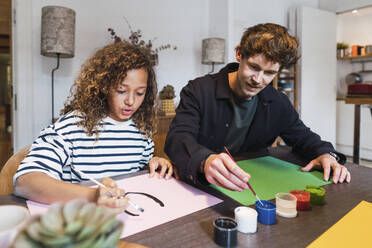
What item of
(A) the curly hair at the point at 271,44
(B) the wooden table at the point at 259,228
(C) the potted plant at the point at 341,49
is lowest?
(B) the wooden table at the point at 259,228

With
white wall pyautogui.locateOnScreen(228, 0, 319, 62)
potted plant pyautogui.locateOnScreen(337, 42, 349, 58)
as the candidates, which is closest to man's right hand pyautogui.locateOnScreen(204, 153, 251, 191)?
white wall pyautogui.locateOnScreen(228, 0, 319, 62)

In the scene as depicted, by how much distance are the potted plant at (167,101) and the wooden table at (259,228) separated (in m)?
2.18

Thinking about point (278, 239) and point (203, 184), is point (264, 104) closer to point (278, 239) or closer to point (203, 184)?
point (203, 184)

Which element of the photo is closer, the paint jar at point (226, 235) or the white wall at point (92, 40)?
the paint jar at point (226, 235)

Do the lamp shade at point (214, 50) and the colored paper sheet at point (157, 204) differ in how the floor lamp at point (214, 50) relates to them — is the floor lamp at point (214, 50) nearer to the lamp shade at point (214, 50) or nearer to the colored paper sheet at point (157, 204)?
the lamp shade at point (214, 50)

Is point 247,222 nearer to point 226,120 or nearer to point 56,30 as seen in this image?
point 226,120

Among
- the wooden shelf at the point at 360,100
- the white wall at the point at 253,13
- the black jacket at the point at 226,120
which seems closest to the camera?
the black jacket at the point at 226,120

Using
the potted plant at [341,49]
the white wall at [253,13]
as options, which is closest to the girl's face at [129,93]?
the white wall at [253,13]

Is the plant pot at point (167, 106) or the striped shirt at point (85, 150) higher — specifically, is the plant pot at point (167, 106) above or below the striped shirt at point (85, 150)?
above

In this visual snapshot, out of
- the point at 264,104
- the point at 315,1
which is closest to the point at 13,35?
the point at 264,104

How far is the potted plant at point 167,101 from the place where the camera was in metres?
2.92

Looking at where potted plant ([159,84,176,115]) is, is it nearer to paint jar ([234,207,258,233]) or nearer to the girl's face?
the girl's face

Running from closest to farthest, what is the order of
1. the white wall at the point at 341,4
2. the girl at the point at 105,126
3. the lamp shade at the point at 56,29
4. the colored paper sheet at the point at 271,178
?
the colored paper sheet at the point at 271,178
the girl at the point at 105,126
the lamp shade at the point at 56,29
the white wall at the point at 341,4

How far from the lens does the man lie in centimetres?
96
